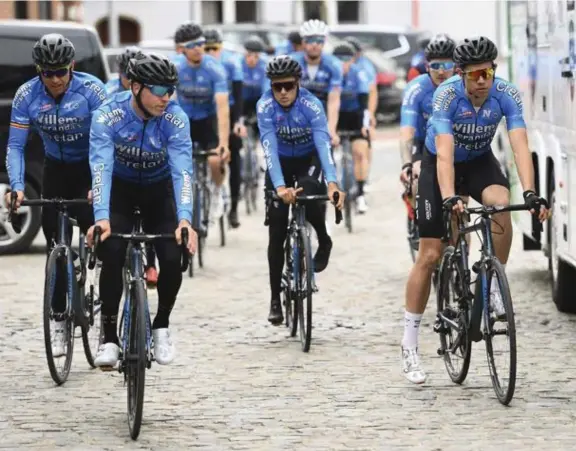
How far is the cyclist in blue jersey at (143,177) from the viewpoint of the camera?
30.1 feet

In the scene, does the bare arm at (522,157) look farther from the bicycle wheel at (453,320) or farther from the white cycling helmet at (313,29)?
the white cycling helmet at (313,29)

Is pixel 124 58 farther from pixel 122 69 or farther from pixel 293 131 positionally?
pixel 293 131

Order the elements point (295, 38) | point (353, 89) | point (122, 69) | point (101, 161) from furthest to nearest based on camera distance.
Answer: point (353, 89) < point (295, 38) < point (122, 69) < point (101, 161)

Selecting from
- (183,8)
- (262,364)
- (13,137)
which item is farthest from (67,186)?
(183,8)

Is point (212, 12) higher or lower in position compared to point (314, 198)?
higher

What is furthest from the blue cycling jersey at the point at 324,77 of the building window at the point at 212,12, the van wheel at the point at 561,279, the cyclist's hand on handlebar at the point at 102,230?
the building window at the point at 212,12

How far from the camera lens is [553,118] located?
1283cm

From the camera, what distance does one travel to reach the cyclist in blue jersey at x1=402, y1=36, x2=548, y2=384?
9727mm

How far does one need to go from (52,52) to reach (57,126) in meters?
0.53

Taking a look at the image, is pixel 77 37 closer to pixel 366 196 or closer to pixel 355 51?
pixel 355 51

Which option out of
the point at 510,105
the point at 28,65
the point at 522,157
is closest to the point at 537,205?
the point at 522,157

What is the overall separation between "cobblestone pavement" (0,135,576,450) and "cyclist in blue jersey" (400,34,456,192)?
48.0 inches

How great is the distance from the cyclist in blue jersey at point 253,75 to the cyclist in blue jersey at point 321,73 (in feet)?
14.9

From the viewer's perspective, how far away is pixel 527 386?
10.0 meters
